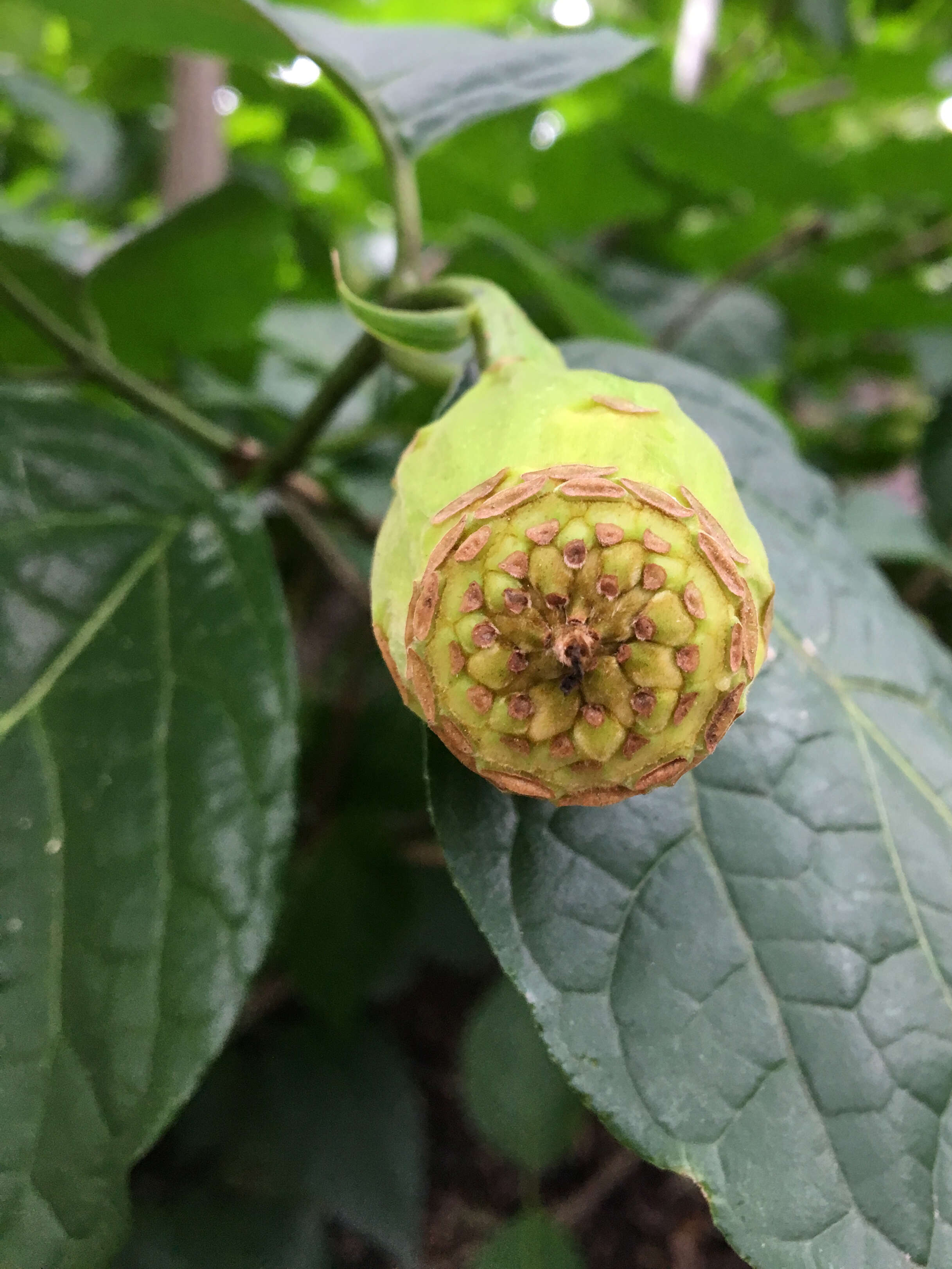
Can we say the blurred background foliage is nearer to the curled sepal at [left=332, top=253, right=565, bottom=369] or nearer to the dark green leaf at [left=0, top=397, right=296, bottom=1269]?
the dark green leaf at [left=0, top=397, right=296, bottom=1269]

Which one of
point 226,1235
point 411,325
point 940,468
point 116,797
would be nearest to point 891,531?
point 940,468

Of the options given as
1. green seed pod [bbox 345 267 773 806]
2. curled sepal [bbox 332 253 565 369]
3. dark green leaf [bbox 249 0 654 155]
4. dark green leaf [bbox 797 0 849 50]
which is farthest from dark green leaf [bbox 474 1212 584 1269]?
dark green leaf [bbox 797 0 849 50]

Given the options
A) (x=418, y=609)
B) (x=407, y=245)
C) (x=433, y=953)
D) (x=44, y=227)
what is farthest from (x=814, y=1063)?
(x=44, y=227)

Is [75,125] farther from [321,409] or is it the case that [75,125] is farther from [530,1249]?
[530,1249]

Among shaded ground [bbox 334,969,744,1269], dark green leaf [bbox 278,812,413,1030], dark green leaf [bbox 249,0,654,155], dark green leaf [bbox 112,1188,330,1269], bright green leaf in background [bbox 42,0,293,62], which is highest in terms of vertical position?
bright green leaf in background [bbox 42,0,293,62]

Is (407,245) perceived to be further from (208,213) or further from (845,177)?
(845,177)

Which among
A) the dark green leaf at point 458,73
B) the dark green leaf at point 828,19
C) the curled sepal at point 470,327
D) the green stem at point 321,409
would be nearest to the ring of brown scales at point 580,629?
the curled sepal at point 470,327

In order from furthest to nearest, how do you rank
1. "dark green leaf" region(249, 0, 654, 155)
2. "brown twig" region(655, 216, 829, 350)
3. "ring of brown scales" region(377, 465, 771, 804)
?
"brown twig" region(655, 216, 829, 350), "dark green leaf" region(249, 0, 654, 155), "ring of brown scales" region(377, 465, 771, 804)
